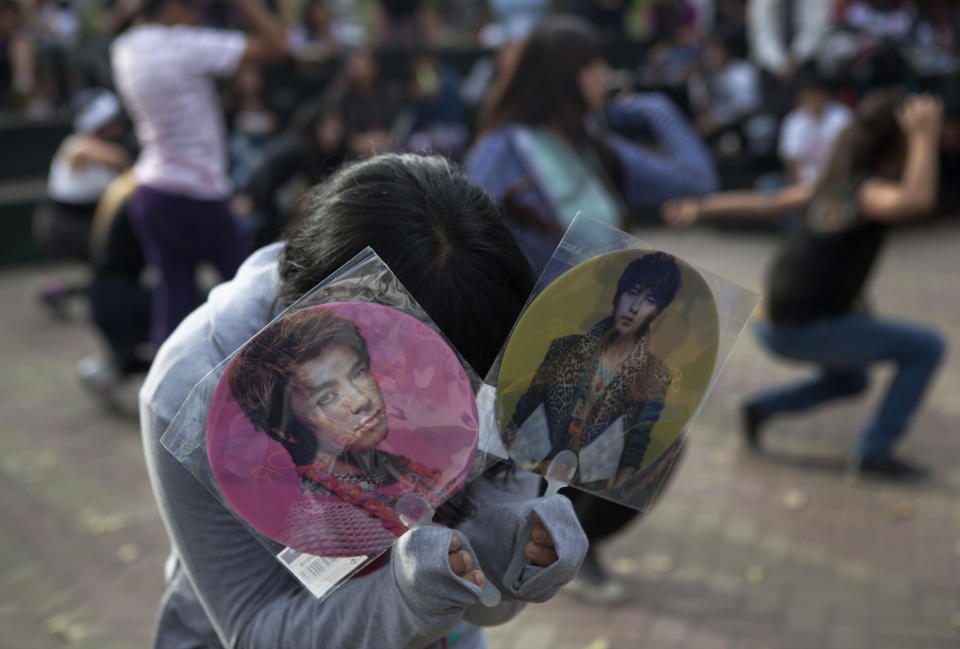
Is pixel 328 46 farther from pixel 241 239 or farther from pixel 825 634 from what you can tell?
pixel 825 634

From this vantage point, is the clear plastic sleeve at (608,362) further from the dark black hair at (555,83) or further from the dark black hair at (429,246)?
the dark black hair at (555,83)

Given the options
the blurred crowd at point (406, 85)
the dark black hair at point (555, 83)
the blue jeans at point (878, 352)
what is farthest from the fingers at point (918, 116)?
the blurred crowd at point (406, 85)

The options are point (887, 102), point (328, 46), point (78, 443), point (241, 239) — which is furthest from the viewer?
point (328, 46)

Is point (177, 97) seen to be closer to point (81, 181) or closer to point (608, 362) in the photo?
point (81, 181)

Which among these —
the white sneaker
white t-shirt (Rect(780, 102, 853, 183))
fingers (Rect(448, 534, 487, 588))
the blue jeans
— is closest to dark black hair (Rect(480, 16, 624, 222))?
the blue jeans

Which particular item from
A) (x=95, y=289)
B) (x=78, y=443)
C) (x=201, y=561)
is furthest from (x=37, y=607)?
(x=201, y=561)

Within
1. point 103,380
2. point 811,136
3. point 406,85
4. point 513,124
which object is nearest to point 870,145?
point 513,124

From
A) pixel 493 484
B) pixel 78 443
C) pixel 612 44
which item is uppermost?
pixel 493 484

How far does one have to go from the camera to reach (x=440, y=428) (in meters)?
1.25

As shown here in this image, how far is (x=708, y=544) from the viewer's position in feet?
13.1

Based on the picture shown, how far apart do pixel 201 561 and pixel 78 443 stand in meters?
4.16

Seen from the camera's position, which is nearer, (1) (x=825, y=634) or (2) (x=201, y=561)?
(2) (x=201, y=561)

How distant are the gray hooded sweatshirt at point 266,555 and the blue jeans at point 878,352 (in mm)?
3237

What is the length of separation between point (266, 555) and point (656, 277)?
0.71 m
